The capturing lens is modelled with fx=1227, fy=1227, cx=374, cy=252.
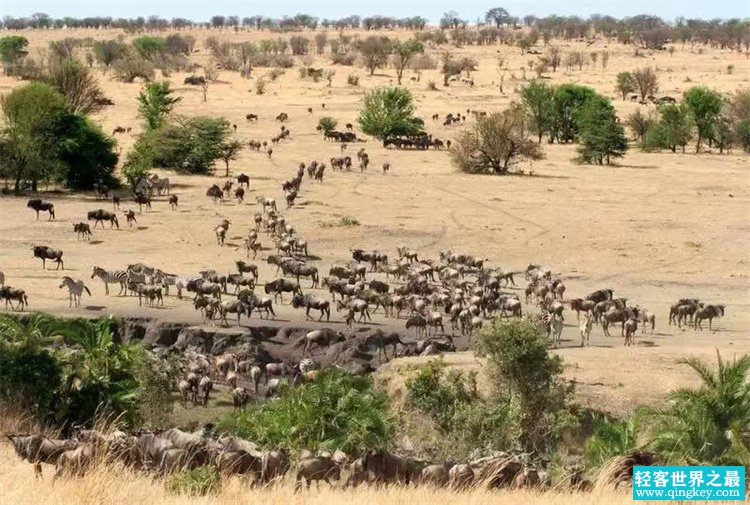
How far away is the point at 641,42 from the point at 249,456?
141 metres

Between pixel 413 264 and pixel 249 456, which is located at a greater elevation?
pixel 249 456

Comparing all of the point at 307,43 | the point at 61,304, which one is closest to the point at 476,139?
the point at 61,304

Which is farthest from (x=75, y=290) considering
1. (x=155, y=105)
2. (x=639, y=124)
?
(x=639, y=124)

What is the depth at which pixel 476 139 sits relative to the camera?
5778 centimetres

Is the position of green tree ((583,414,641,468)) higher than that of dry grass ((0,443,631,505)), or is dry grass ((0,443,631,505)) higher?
dry grass ((0,443,631,505))

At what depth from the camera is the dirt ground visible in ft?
93.8

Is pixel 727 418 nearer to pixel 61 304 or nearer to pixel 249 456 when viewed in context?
pixel 249 456

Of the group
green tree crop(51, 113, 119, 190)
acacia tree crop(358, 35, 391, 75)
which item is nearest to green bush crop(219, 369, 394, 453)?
green tree crop(51, 113, 119, 190)

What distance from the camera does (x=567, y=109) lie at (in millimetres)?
73625

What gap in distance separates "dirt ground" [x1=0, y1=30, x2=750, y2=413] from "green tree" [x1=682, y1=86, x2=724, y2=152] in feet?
7.16

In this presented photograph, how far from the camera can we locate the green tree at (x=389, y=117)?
2709 inches

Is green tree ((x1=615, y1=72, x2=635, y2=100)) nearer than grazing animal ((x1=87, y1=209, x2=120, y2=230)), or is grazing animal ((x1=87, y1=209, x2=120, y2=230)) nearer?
grazing animal ((x1=87, y1=209, x2=120, y2=230))

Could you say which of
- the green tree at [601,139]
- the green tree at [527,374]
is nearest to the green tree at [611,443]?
the green tree at [527,374]

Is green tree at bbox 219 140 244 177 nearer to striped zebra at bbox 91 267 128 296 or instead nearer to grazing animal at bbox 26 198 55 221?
grazing animal at bbox 26 198 55 221
